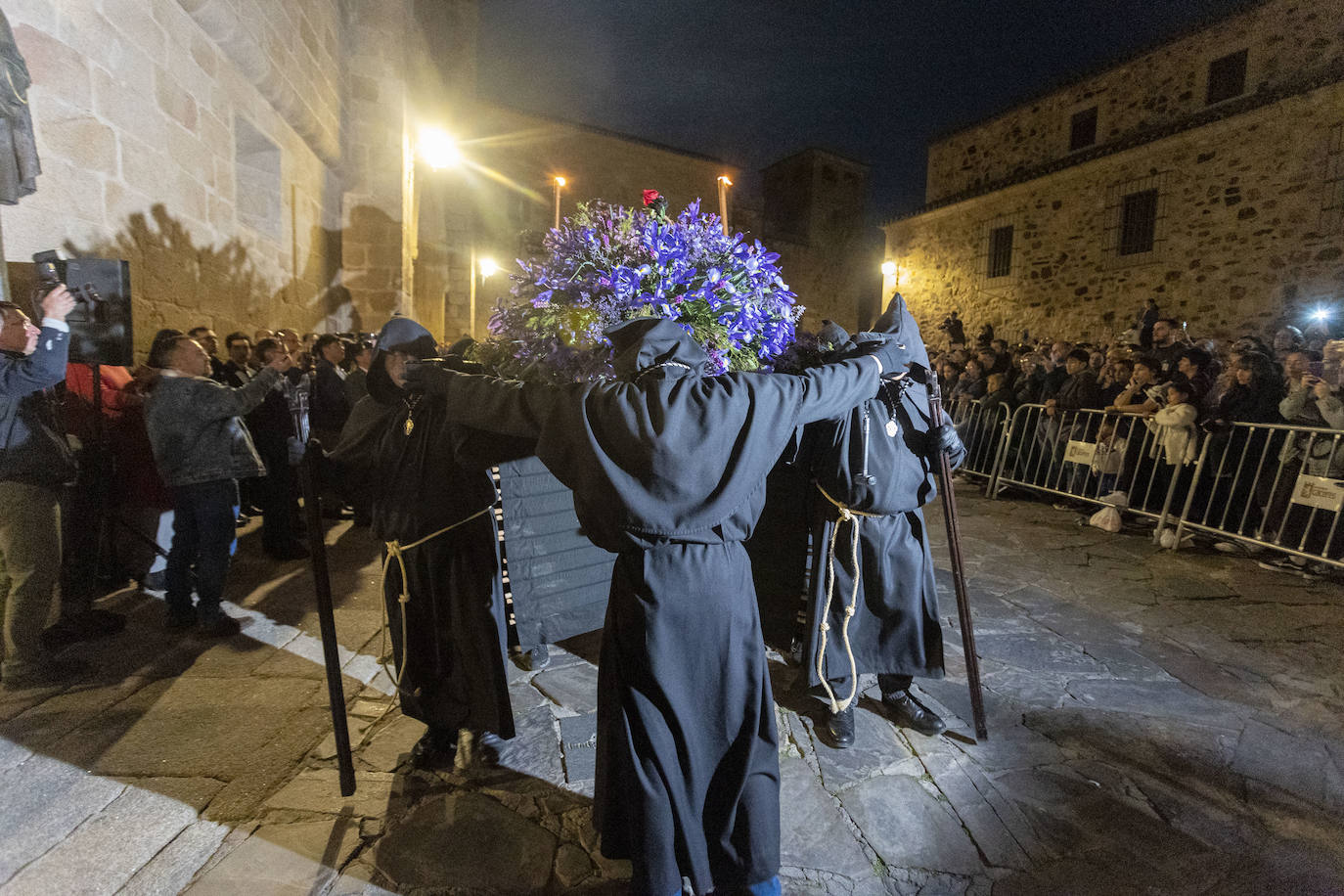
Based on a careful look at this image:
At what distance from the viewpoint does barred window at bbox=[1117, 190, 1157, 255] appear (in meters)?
14.4

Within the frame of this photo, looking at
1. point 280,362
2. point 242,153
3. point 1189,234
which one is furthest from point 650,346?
point 1189,234

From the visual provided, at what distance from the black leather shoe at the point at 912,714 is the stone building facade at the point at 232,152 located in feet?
18.3

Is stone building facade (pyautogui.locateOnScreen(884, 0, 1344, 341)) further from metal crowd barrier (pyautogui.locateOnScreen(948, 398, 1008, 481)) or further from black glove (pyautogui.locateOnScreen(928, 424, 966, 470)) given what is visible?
black glove (pyautogui.locateOnScreen(928, 424, 966, 470))

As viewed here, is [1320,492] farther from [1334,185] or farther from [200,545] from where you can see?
[1334,185]

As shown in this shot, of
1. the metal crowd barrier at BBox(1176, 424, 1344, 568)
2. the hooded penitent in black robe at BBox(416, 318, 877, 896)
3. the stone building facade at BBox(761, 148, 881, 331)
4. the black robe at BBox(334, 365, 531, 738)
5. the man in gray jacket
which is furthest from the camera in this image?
the stone building facade at BBox(761, 148, 881, 331)

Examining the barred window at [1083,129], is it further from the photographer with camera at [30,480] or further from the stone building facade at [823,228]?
the photographer with camera at [30,480]

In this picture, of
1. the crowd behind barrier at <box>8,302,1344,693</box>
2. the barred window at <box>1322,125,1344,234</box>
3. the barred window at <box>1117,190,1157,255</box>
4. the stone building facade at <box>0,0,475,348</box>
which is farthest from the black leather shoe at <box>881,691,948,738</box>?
the barred window at <box>1117,190,1157,255</box>

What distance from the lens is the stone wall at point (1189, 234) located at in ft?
37.8

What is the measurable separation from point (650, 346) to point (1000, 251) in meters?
19.8

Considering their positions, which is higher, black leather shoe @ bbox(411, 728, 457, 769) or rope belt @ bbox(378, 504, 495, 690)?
rope belt @ bbox(378, 504, 495, 690)

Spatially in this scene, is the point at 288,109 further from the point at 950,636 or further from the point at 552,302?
the point at 950,636

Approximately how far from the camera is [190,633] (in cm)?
399

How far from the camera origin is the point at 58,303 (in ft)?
10.7

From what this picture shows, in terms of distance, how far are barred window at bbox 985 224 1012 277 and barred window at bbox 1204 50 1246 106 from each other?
15.9ft
